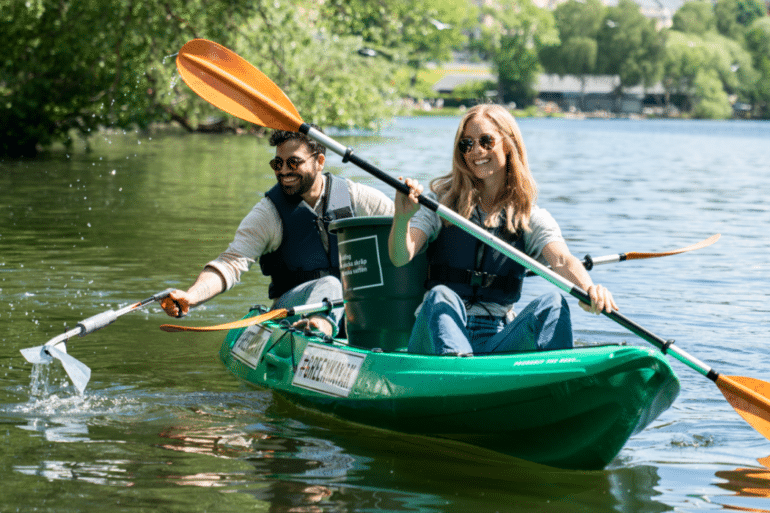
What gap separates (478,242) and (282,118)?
1131 millimetres

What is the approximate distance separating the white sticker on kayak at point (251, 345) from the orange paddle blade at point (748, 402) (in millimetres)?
2314

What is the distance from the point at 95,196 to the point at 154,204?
6.01ft

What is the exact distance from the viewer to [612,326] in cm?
Answer: 701

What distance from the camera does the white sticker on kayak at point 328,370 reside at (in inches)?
180

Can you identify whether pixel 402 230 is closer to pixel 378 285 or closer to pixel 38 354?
pixel 378 285

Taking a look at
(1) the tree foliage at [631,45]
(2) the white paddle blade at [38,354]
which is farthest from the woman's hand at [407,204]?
(1) the tree foliage at [631,45]

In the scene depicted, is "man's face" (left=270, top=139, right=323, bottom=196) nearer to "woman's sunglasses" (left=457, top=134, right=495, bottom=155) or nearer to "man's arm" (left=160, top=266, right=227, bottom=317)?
"man's arm" (left=160, top=266, right=227, bottom=317)

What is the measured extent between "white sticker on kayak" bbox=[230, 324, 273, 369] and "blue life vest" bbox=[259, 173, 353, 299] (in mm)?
261

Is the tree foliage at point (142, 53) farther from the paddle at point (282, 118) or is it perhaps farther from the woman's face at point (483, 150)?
the woman's face at point (483, 150)

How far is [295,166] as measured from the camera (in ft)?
17.0

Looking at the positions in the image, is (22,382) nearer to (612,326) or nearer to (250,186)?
(612,326)

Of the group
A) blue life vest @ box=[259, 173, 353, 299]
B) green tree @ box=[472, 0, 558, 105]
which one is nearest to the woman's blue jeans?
blue life vest @ box=[259, 173, 353, 299]

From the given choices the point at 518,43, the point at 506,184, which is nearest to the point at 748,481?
the point at 506,184

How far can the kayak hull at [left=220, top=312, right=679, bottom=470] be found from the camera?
12.3ft
